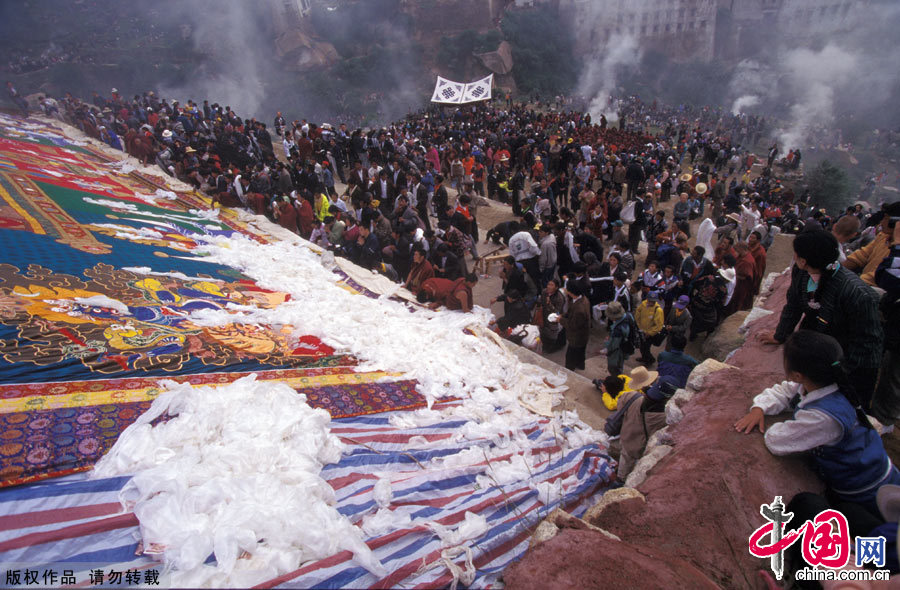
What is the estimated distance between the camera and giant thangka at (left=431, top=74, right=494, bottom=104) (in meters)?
23.0

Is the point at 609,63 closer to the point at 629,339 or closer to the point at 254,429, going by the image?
the point at 629,339

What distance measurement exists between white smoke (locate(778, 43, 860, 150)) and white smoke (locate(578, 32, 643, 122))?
1392 cm

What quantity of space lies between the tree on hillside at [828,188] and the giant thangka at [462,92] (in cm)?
1633

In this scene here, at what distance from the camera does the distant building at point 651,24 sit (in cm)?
4484

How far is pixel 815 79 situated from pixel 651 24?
1597cm

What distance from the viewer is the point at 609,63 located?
150 ft

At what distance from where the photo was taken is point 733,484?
8.07 ft

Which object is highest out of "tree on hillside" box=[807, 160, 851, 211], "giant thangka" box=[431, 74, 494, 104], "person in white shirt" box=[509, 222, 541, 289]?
"giant thangka" box=[431, 74, 494, 104]

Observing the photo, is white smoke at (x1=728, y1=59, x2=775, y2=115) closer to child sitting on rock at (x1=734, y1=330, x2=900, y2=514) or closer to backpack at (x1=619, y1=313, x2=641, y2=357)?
backpack at (x1=619, y1=313, x2=641, y2=357)

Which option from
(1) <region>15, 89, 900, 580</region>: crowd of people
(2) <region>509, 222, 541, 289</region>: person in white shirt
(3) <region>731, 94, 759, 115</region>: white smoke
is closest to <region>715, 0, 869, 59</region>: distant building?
(3) <region>731, 94, 759, 115</region>: white smoke

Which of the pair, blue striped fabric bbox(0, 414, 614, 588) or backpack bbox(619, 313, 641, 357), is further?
backpack bbox(619, 313, 641, 357)

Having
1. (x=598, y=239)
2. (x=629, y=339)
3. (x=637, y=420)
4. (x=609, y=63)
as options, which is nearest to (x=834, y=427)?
(x=637, y=420)

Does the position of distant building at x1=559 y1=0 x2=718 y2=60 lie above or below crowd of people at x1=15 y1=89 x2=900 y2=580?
above

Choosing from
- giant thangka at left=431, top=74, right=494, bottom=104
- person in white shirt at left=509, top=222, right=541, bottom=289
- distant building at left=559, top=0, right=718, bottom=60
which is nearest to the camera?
person in white shirt at left=509, top=222, right=541, bottom=289
